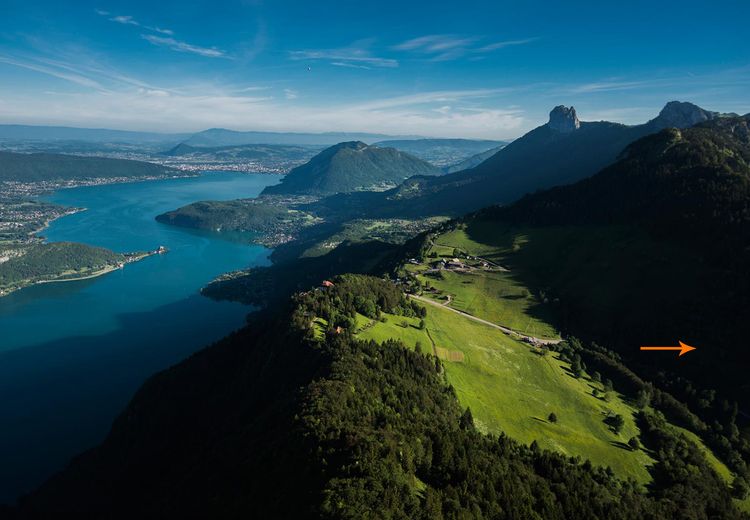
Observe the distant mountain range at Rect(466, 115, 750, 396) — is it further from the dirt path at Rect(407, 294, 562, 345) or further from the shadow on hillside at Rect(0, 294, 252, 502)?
the shadow on hillside at Rect(0, 294, 252, 502)

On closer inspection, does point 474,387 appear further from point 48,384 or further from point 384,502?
point 48,384

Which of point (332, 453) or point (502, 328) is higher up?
point (332, 453)

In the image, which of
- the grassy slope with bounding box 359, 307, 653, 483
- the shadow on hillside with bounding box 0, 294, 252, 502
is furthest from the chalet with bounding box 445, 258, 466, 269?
the shadow on hillside with bounding box 0, 294, 252, 502

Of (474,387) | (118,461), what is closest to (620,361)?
(474,387)

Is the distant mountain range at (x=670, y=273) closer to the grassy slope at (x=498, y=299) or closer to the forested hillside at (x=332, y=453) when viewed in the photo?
the grassy slope at (x=498, y=299)

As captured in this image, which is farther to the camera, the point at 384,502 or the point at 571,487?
the point at 571,487

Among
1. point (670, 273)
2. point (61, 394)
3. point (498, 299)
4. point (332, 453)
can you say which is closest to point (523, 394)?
point (332, 453)

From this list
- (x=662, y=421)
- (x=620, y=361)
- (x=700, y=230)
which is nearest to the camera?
(x=662, y=421)

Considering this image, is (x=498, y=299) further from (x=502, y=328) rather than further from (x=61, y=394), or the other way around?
(x=61, y=394)

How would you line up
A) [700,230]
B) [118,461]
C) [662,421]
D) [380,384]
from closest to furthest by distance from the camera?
1. [380,384]
2. [662,421]
3. [118,461]
4. [700,230]
